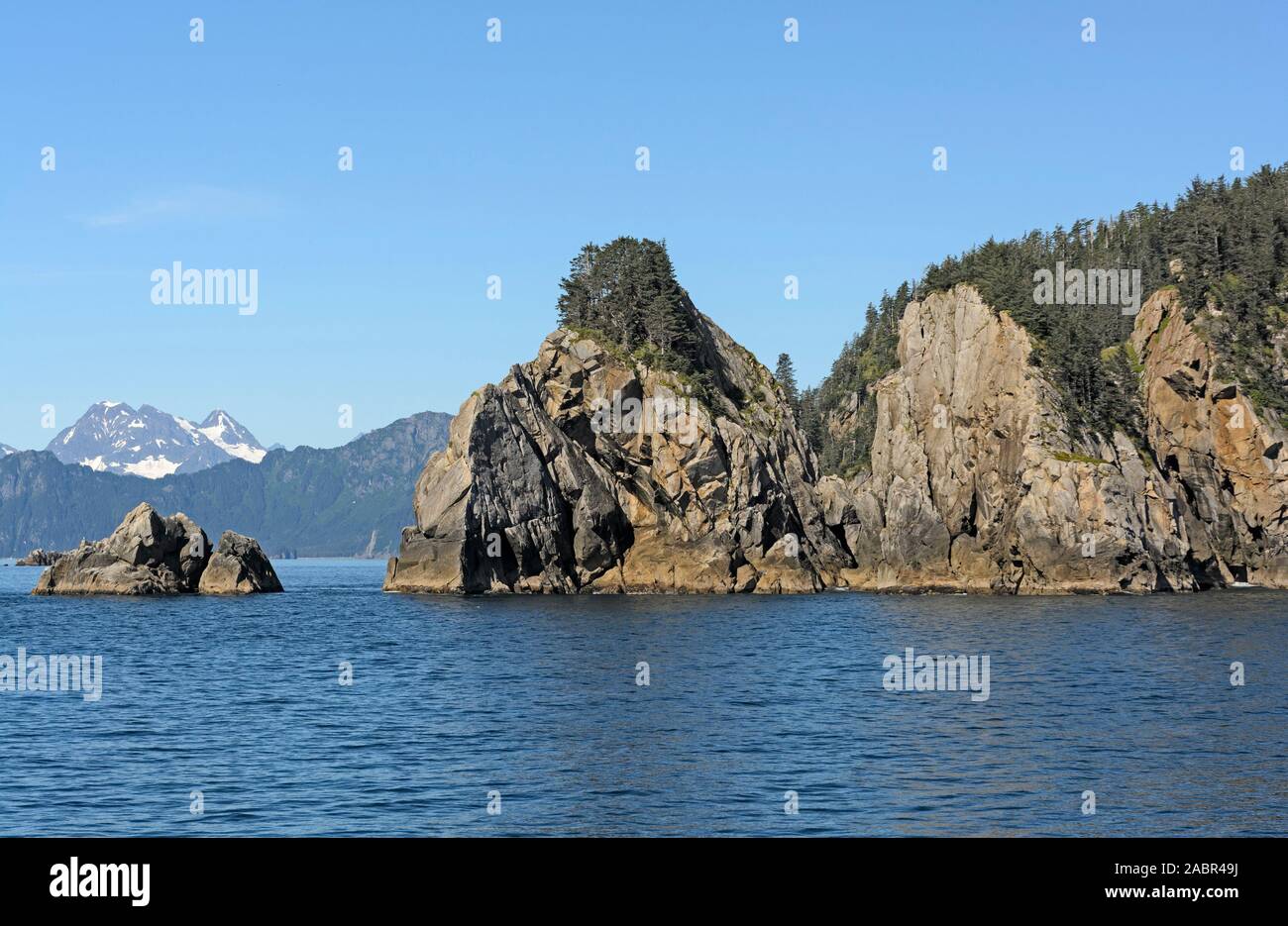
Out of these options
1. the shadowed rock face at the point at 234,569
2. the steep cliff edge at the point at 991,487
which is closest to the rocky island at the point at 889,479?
the steep cliff edge at the point at 991,487

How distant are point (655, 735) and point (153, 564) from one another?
115 meters

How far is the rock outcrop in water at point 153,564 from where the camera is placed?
14612 cm

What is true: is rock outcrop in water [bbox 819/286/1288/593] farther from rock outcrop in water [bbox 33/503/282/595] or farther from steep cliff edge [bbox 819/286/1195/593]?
rock outcrop in water [bbox 33/503/282/595]

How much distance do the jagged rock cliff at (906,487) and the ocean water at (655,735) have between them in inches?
1549

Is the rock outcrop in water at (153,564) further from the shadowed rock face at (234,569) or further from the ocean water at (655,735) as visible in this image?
the ocean water at (655,735)

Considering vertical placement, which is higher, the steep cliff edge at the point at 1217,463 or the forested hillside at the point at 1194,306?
the forested hillside at the point at 1194,306

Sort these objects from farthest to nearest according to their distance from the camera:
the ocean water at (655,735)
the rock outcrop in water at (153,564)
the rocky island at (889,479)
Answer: the rock outcrop in water at (153,564), the rocky island at (889,479), the ocean water at (655,735)

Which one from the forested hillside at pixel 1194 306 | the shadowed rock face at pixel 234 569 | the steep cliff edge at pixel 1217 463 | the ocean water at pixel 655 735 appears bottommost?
the ocean water at pixel 655 735

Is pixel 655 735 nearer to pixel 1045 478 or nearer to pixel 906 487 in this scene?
pixel 1045 478

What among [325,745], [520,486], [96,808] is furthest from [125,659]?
[520,486]

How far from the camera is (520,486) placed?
137m

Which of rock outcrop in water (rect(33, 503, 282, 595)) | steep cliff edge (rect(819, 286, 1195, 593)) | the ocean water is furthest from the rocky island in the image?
the ocean water
